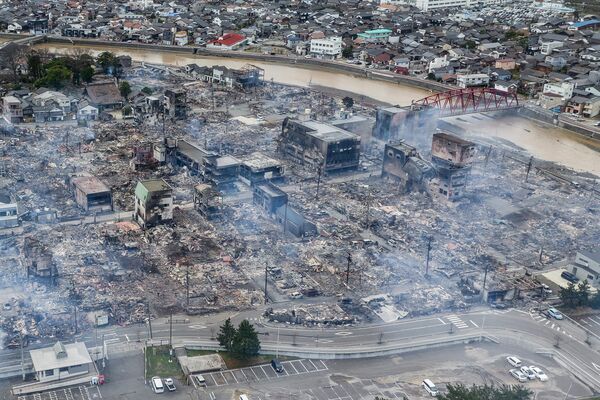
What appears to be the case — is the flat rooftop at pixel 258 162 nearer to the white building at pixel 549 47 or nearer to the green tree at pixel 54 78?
the green tree at pixel 54 78

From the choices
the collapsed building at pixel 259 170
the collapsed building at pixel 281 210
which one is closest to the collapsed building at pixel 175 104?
the collapsed building at pixel 259 170

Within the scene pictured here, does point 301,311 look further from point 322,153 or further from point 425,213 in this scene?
point 322,153

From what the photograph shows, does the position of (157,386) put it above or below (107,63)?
below

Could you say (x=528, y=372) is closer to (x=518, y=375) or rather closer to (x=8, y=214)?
(x=518, y=375)

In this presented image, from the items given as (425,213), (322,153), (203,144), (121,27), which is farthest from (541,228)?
(121,27)

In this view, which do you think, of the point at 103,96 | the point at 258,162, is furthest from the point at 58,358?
the point at 103,96

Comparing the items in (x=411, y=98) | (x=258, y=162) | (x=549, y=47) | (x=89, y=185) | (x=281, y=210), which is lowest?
(x=411, y=98)
